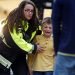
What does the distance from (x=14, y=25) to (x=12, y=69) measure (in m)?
0.74

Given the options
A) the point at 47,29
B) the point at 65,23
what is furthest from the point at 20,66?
the point at 65,23

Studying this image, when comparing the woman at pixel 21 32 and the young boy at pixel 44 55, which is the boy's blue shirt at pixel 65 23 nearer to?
the woman at pixel 21 32

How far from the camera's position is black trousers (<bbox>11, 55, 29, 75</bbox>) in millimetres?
6998

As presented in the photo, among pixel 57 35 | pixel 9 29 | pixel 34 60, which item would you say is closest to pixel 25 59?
pixel 34 60

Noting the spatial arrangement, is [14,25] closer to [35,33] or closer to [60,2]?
[35,33]

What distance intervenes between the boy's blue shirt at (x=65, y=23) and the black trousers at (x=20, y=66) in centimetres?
183

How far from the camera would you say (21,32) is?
681 cm

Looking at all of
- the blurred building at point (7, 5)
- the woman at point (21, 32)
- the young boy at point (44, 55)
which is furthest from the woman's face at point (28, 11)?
the blurred building at point (7, 5)

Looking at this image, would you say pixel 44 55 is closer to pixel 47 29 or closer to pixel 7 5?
pixel 47 29

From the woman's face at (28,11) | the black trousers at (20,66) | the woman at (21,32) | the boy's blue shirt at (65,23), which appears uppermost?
the boy's blue shirt at (65,23)

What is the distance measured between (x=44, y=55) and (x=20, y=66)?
0.39 m

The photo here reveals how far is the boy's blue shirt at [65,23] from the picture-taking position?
201 inches

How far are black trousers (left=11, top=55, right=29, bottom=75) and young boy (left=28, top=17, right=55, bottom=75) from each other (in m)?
0.10

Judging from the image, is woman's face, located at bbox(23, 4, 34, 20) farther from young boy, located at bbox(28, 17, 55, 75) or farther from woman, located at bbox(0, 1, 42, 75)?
young boy, located at bbox(28, 17, 55, 75)
